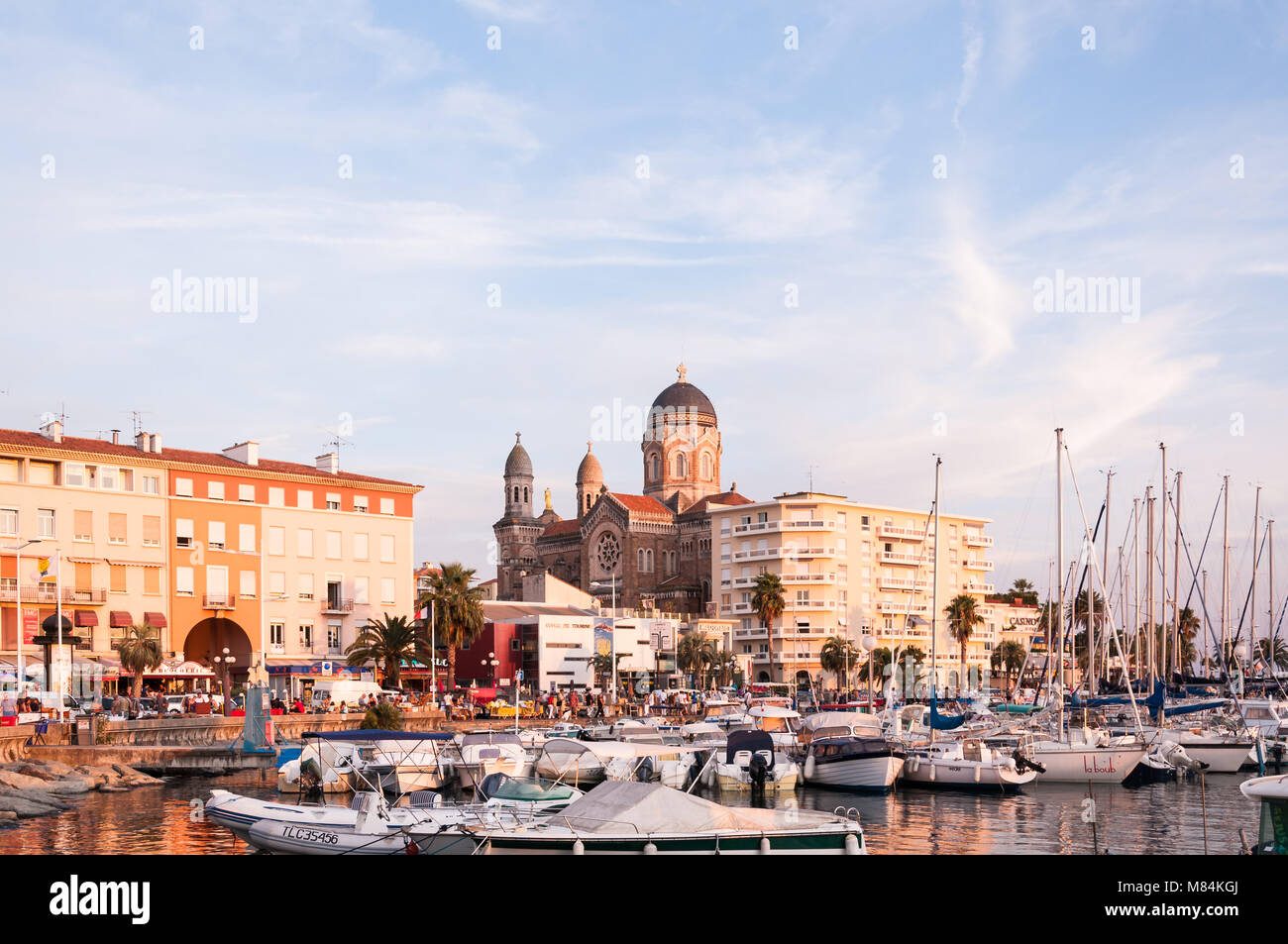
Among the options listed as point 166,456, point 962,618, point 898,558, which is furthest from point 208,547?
point 962,618

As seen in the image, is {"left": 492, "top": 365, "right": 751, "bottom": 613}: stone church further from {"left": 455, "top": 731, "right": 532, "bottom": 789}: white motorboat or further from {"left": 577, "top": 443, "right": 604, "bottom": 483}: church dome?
{"left": 455, "top": 731, "right": 532, "bottom": 789}: white motorboat

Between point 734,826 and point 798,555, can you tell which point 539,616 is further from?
point 734,826

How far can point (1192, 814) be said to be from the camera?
36.0 metres

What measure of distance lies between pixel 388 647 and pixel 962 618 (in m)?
59.2

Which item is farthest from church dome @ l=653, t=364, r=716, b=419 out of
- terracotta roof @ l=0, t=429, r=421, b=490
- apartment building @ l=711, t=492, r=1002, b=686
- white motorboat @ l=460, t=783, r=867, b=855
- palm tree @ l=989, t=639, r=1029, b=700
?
white motorboat @ l=460, t=783, r=867, b=855

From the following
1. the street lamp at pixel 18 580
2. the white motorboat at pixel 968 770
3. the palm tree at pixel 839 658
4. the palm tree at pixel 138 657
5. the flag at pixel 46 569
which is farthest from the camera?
the palm tree at pixel 839 658

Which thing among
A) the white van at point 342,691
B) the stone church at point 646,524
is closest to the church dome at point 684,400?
the stone church at point 646,524

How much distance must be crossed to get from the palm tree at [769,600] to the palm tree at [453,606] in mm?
36218

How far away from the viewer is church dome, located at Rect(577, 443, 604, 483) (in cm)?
14225

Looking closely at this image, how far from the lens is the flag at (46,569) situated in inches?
2408

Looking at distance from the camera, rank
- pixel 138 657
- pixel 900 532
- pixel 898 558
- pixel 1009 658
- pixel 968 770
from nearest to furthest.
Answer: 1. pixel 968 770
2. pixel 138 657
3. pixel 898 558
4. pixel 900 532
5. pixel 1009 658

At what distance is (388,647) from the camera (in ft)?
228

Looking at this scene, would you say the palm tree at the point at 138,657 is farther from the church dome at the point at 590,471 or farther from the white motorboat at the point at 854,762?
the church dome at the point at 590,471

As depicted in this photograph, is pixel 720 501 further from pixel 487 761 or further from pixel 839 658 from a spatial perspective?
pixel 487 761
